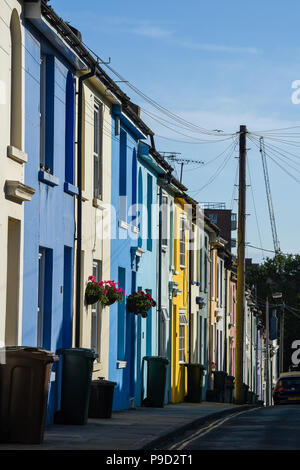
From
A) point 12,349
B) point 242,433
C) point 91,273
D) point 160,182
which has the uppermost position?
point 160,182

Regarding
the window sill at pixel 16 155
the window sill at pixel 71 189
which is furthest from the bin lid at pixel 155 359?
the window sill at pixel 16 155

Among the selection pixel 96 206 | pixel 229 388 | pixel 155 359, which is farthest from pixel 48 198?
pixel 229 388

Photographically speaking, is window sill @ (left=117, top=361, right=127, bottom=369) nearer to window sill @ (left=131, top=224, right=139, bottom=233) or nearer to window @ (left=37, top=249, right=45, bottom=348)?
window sill @ (left=131, top=224, right=139, bottom=233)

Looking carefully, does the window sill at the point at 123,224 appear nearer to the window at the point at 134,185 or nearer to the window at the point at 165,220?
the window at the point at 134,185

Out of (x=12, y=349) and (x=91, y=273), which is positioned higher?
(x=91, y=273)

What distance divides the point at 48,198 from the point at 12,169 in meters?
2.14

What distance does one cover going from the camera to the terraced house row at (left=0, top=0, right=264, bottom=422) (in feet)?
47.7

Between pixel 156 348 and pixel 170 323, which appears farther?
pixel 170 323

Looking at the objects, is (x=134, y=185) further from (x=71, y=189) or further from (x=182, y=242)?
(x=182, y=242)

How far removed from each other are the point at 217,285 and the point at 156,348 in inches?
641

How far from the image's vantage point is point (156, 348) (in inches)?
1125

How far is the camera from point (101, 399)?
18.5 m
